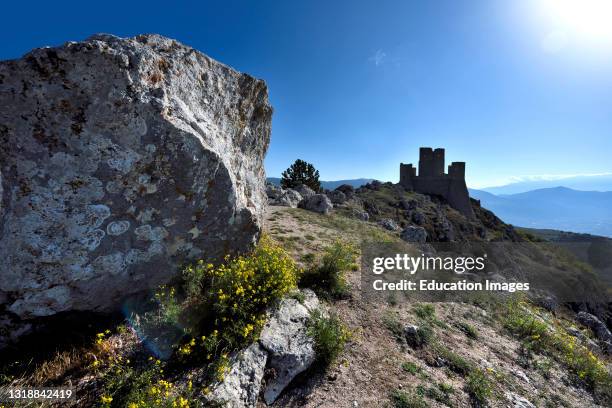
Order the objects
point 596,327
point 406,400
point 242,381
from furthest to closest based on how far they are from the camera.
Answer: point 596,327 → point 406,400 → point 242,381

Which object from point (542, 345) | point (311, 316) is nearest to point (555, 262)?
point (542, 345)

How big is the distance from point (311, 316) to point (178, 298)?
2.62 m

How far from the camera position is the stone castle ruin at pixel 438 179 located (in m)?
62.8

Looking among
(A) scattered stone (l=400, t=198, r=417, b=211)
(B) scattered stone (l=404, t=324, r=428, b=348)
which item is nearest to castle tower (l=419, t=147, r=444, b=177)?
(A) scattered stone (l=400, t=198, r=417, b=211)

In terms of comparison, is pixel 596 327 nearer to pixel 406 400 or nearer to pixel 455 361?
pixel 455 361

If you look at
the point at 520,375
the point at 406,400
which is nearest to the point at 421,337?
the point at 406,400

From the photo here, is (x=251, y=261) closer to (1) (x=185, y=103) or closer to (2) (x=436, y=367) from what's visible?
(1) (x=185, y=103)

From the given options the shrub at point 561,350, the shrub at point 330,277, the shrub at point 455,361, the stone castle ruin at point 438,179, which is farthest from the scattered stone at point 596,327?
the stone castle ruin at point 438,179

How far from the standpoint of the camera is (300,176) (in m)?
40.9

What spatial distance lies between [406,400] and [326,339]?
1609 millimetres

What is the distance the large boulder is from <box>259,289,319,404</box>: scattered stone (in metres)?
2.03

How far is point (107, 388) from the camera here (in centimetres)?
374

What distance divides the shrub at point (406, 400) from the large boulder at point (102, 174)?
14.3ft

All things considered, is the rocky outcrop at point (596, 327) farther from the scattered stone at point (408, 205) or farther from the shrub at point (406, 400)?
the scattered stone at point (408, 205)
